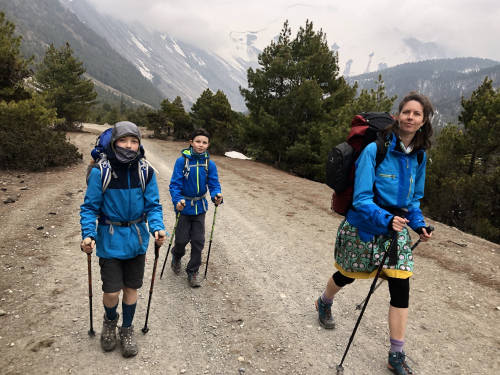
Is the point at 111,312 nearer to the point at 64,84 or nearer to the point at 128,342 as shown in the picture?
the point at 128,342

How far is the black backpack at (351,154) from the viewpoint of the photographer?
8.98 feet

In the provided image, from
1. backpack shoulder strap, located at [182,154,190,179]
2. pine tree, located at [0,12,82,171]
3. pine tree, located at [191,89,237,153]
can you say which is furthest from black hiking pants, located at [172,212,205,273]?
pine tree, located at [191,89,237,153]

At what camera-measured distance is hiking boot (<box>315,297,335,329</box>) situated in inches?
142

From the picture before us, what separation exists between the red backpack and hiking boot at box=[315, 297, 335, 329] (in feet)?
4.58

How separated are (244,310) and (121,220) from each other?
2077mm

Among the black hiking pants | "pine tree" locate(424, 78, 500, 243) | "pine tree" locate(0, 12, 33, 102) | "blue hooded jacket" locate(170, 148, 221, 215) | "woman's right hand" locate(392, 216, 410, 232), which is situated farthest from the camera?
"pine tree" locate(0, 12, 33, 102)

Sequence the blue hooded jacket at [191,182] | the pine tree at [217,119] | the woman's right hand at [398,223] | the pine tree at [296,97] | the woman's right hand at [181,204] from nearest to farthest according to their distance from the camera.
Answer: the woman's right hand at [398,223], the woman's right hand at [181,204], the blue hooded jacket at [191,182], the pine tree at [296,97], the pine tree at [217,119]

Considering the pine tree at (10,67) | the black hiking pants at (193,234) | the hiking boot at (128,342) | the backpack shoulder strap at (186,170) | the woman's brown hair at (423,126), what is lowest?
the hiking boot at (128,342)

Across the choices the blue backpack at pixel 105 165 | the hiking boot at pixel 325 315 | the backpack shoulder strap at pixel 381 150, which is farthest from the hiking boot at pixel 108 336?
the backpack shoulder strap at pixel 381 150

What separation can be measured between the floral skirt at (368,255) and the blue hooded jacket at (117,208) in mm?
1829

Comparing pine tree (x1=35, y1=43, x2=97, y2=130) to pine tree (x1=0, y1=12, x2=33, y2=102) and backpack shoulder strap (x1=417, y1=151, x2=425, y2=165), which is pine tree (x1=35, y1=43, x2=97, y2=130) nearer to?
pine tree (x1=0, y1=12, x2=33, y2=102)

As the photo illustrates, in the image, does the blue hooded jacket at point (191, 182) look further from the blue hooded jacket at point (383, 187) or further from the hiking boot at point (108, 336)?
the blue hooded jacket at point (383, 187)

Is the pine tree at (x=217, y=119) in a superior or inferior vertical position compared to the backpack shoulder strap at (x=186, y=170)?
superior

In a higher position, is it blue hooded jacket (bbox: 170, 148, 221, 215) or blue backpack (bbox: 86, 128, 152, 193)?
blue backpack (bbox: 86, 128, 152, 193)
